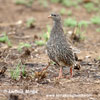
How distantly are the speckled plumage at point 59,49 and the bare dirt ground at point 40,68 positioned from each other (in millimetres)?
340

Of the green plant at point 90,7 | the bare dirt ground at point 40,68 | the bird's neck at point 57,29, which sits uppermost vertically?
the green plant at point 90,7

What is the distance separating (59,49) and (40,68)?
0.83 meters

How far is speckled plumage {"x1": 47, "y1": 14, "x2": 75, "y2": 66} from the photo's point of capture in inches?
258

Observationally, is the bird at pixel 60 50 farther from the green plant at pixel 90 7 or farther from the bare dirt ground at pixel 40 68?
the green plant at pixel 90 7

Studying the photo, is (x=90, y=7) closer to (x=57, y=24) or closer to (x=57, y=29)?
(x=57, y=24)

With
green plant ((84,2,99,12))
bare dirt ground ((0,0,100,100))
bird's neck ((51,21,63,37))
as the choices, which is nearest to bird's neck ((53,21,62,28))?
bird's neck ((51,21,63,37))

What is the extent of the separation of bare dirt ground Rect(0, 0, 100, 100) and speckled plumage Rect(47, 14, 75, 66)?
0.34 metres

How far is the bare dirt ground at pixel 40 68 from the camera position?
559 cm

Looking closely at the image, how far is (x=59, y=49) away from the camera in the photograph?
21.5 feet

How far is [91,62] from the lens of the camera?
7781mm

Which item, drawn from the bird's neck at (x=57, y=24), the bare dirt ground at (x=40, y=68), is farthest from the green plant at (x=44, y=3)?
the bird's neck at (x=57, y=24)

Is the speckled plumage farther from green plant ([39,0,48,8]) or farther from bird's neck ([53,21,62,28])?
green plant ([39,0,48,8])

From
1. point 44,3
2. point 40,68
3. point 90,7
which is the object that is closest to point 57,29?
point 40,68

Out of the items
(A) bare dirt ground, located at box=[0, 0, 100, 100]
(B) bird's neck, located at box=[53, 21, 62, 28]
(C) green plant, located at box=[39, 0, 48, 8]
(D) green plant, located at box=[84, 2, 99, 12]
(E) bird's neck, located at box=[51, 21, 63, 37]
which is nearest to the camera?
(A) bare dirt ground, located at box=[0, 0, 100, 100]
